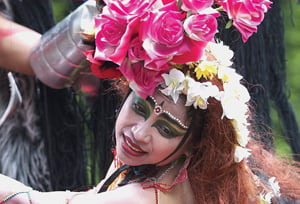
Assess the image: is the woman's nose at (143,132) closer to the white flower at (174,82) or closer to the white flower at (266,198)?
the white flower at (174,82)

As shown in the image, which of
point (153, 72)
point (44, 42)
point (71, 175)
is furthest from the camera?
point (71, 175)

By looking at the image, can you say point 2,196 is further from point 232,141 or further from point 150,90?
point 232,141

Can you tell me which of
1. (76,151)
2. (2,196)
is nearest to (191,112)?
(2,196)

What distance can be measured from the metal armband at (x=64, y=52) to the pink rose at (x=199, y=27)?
2.56ft

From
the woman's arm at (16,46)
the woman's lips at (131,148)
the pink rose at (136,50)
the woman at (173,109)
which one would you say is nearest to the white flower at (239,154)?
the woman at (173,109)

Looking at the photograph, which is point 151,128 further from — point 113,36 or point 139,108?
point 113,36

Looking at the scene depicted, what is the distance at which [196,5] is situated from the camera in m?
1.58

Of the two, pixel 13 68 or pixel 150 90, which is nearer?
pixel 150 90

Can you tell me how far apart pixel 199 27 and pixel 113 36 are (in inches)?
7.8

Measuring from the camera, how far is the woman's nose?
1.68 metres

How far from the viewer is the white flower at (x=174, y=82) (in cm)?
166

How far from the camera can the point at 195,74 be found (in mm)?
1697

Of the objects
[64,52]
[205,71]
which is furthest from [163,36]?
[64,52]

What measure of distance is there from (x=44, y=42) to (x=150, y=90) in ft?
2.82
